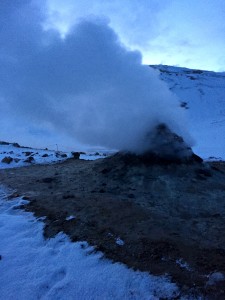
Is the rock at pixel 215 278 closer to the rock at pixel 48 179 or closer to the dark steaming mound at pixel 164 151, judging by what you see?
the dark steaming mound at pixel 164 151

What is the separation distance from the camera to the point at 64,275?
361 centimetres

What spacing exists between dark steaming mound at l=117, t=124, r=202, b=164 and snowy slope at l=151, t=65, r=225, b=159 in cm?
1239

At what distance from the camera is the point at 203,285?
330cm

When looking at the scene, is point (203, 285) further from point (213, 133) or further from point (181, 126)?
point (213, 133)

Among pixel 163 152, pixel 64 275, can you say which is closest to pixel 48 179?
pixel 163 152

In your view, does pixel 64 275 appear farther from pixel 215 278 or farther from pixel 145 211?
pixel 145 211

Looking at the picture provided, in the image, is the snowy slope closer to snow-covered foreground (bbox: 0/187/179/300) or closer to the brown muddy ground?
the brown muddy ground

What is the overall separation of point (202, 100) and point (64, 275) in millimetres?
35552

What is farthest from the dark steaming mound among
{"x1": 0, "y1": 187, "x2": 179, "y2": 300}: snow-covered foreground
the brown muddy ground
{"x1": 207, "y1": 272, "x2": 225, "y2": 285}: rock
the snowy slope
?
the snowy slope

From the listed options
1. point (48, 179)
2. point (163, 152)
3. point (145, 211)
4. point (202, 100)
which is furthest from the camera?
point (202, 100)

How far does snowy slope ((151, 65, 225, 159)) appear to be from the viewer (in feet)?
85.8

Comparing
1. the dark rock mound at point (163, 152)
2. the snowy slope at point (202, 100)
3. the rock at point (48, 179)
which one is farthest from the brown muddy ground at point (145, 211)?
the snowy slope at point (202, 100)

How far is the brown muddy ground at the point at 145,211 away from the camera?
3.78 m

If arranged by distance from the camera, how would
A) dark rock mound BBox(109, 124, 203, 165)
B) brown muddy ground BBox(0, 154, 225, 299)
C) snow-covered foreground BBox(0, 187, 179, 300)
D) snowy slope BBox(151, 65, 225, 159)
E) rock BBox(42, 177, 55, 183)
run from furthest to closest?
snowy slope BBox(151, 65, 225, 159), rock BBox(42, 177, 55, 183), dark rock mound BBox(109, 124, 203, 165), brown muddy ground BBox(0, 154, 225, 299), snow-covered foreground BBox(0, 187, 179, 300)
